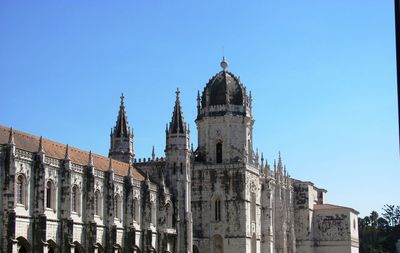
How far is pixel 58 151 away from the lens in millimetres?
53469

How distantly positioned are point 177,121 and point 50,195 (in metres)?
21.2

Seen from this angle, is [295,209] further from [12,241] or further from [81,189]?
[12,241]

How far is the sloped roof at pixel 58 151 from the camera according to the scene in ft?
158

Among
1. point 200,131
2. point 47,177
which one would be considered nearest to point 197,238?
point 200,131

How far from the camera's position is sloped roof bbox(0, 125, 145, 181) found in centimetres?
4807

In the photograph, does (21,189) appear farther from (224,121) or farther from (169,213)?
(224,121)

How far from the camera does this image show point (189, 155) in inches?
2746

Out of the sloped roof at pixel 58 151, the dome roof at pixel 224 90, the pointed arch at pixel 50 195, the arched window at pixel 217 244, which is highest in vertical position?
the dome roof at pixel 224 90

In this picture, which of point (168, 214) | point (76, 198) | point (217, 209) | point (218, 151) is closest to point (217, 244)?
point (217, 209)

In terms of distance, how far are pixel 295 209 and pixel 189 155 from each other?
3003 centimetres

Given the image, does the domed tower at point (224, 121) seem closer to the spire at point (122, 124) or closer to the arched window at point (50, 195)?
the spire at point (122, 124)

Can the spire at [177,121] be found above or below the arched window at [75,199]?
above

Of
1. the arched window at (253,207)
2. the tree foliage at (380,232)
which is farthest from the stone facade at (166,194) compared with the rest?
the tree foliage at (380,232)

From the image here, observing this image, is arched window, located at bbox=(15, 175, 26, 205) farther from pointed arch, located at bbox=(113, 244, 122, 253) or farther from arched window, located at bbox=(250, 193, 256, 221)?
arched window, located at bbox=(250, 193, 256, 221)
